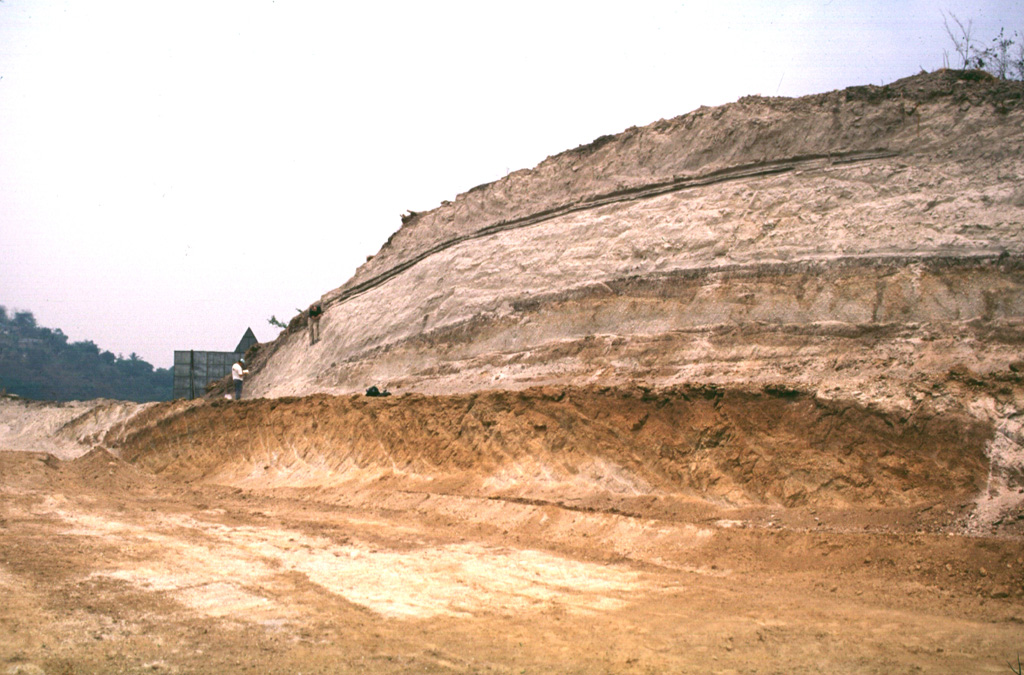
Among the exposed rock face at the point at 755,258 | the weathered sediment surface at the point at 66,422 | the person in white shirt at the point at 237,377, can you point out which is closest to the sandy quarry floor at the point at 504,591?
the exposed rock face at the point at 755,258

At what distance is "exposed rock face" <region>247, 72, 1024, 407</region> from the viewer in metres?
9.92

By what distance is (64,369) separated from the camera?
52.1 meters

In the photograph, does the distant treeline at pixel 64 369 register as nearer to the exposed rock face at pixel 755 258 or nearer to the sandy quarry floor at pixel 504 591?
the exposed rock face at pixel 755 258

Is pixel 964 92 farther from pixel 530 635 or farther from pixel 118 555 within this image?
pixel 118 555

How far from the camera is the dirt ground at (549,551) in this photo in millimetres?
4992

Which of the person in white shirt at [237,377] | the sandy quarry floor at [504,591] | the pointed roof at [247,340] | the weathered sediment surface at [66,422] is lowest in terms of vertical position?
the sandy quarry floor at [504,591]

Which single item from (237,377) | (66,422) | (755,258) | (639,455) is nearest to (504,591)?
(639,455)

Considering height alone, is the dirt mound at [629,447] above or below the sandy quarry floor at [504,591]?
above

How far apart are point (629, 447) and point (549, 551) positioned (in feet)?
7.14

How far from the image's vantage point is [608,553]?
8.59 m

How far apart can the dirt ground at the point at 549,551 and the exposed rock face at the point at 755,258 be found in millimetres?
986

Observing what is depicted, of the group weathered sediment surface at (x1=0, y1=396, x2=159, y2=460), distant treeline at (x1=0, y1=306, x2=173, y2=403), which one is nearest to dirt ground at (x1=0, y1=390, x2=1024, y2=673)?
weathered sediment surface at (x1=0, y1=396, x2=159, y2=460)

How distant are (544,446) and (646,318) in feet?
9.38

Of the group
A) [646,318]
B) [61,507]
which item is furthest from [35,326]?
[646,318]
